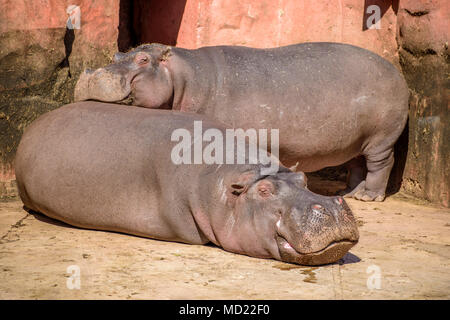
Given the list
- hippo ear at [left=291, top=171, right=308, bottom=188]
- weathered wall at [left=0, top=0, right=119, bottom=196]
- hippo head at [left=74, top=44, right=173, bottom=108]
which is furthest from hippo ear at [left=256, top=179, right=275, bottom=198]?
weathered wall at [left=0, top=0, right=119, bottom=196]

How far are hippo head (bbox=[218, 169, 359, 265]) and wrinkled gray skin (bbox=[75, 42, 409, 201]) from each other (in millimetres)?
1595

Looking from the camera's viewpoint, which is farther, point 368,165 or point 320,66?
point 368,165

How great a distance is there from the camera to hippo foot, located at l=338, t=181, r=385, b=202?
7.00 metres

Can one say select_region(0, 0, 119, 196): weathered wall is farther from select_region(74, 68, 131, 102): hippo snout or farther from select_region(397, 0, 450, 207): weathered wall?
select_region(397, 0, 450, 207): weathered wall

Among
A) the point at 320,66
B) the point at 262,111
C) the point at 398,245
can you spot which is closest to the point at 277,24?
the point at 320,66

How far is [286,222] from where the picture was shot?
4.43 metres

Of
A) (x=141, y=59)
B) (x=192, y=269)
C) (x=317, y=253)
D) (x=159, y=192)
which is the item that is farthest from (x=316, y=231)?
(x=141, y=59)

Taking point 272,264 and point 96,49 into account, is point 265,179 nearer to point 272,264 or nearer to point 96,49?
point 272,264

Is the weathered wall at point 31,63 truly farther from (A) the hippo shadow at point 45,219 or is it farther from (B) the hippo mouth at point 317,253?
(B) the hippo mouth at point 317,253

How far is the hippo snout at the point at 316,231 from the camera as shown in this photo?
431cm

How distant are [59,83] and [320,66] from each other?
7.70ft

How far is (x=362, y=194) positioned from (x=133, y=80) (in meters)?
2.53

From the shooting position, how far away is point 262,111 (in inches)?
243

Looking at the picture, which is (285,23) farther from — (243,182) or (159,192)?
(243,182)
